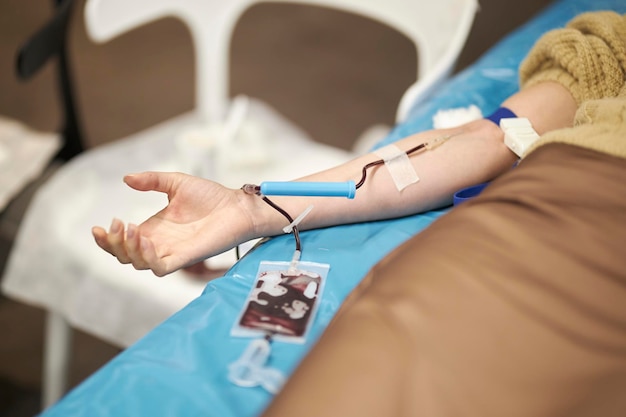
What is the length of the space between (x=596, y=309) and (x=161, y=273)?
0.47 m

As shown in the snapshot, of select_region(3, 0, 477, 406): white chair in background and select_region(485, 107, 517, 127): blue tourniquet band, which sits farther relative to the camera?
select_region(3, 0, 477, 406): white chair in background

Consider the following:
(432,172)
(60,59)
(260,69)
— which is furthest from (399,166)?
(260,69)

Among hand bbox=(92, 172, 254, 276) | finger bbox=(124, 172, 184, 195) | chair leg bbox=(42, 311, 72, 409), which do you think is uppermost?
finger bbox=(124, 172, 184, 195)

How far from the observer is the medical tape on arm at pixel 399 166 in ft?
3.09

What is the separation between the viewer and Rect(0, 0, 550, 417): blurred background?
8.80 feet

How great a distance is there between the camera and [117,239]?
758mm

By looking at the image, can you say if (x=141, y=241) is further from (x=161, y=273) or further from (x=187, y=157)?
(x=187, y=157)

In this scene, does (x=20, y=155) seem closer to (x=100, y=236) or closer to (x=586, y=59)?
(x=100, y=236)

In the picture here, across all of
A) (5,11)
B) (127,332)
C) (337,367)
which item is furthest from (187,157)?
(5,11)

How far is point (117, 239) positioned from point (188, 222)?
0.41 feet

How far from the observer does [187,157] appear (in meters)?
1.51

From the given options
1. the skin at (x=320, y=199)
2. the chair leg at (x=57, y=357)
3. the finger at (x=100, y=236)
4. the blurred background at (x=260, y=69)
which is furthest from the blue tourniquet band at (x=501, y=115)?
the blurred background at (x=260, y=69)

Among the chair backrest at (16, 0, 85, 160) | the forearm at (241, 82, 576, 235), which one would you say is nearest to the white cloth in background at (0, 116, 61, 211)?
the chair backrest at (16, 0, 85, 160)

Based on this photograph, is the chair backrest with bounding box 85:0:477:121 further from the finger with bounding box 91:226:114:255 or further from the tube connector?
the finger with bounding box 91:226:114:255
